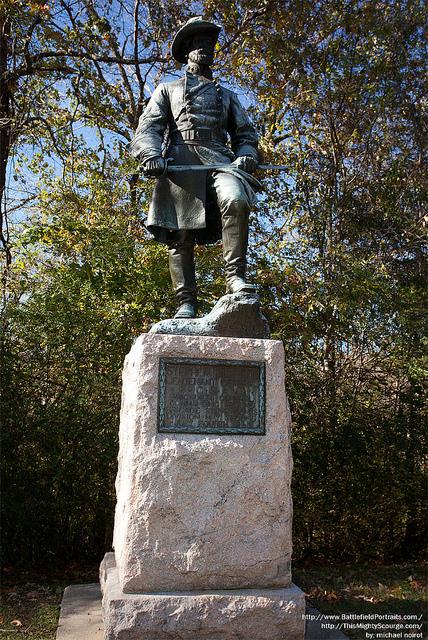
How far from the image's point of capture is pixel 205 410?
11.3ft

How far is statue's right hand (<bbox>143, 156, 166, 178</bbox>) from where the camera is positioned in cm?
378

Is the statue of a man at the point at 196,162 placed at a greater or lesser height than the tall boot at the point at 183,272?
greater

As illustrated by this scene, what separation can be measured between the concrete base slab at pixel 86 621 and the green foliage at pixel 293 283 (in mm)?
1572

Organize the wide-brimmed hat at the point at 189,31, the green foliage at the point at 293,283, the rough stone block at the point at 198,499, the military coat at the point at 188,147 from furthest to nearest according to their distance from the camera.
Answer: the green foliage at the point at 293,283, the wide-brimmed hat at the point at 189,31, the military coat at the point at 188,147, the rough stone block at the point at 198,499

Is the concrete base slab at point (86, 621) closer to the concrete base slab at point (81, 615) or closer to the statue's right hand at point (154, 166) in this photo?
the concrete base slab at point (81, 615)

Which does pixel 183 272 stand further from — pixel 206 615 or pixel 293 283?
pixel 293 283

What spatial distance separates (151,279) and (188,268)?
104 inches

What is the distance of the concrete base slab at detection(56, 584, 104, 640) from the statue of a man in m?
1.90

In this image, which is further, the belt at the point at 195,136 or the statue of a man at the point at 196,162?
the belt at the point at 195,136

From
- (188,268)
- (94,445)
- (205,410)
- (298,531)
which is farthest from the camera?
(298,531)

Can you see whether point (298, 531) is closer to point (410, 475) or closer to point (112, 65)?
point (410, 475)

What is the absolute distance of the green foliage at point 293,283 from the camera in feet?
19.5

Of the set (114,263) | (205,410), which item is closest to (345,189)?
(114,263)

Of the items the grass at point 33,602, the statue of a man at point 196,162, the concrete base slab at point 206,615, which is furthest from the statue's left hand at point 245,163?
the grass at point 33,602
